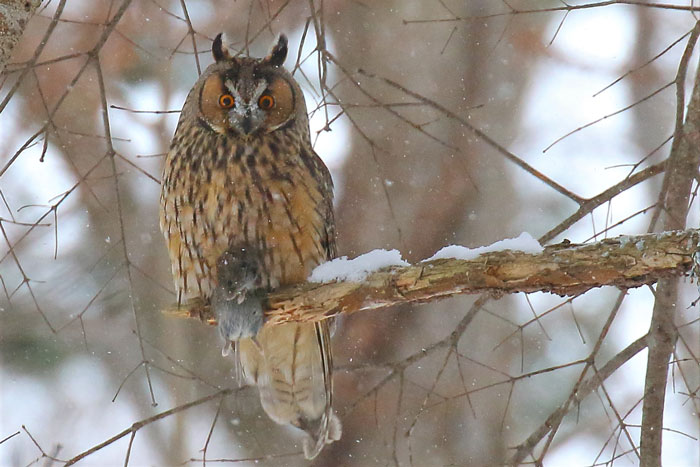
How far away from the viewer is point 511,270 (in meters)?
2.30

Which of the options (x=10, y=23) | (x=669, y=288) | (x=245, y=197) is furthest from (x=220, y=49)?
(x=669, y=288)

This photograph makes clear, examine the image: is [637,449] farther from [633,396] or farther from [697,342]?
[633,396]

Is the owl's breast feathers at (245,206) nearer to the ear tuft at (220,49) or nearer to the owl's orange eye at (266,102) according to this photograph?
the owl's orange eye at (266,102)

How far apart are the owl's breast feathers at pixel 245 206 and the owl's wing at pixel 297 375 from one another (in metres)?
0.39

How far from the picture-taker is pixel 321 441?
137 inches

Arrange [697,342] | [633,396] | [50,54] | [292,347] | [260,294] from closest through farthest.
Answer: [260,294]
[292,347]
[697,342]
[50,54]
[633,396]

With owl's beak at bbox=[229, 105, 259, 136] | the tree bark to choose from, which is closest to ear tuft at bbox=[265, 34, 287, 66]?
owl's beak at bbox=[229, 105, 259, 136]

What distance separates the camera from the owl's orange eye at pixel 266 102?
3.20 metres

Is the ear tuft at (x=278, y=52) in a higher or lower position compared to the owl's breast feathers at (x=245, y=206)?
higher

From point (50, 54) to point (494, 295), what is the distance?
18.8ft

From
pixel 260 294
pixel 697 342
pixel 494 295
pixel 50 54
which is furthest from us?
pixel 50 54

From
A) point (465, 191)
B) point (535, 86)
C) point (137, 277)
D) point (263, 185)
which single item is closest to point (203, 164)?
point (263, 185)

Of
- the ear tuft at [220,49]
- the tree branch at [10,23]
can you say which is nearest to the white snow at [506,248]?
the ear tuft at [220,49]

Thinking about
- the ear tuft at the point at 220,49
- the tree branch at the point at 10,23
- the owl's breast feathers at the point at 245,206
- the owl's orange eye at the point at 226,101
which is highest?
the ear tuft at the point at 220,49
